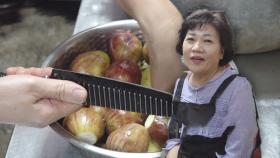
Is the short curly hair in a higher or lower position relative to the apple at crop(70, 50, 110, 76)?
higher

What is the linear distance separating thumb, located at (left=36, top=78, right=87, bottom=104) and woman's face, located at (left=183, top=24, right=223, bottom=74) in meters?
0.14

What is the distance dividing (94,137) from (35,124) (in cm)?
9

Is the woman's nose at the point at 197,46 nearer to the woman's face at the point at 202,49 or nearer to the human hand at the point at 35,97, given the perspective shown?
the woman's face at the point at 202,49

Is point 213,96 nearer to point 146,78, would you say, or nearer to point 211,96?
point 211,96

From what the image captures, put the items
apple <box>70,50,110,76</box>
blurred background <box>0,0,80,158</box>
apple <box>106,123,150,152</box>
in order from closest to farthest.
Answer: apple <box>106,123,150,152</box> → apple <box>70,50,110,76</box> → blurred background <box>0,0,80,158</box>

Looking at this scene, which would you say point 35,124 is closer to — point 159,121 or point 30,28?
point 159,121

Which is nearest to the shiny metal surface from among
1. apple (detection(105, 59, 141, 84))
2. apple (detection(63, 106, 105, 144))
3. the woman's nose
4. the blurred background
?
apple (detection(63, 106, 105, 144))

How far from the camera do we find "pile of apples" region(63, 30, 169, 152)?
0.59 metres

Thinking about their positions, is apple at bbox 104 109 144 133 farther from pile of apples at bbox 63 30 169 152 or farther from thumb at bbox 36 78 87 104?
thumb at bbox 36 78 87 104

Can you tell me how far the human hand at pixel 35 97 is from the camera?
1.68ft

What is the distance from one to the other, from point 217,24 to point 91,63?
311mm

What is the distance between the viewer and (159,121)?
60 cm

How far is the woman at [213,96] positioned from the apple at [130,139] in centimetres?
10

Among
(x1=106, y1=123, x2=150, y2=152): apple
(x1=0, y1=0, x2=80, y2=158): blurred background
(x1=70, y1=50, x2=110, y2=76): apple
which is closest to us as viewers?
(x1=106, y1=123, x2=150, y2=152): apple
